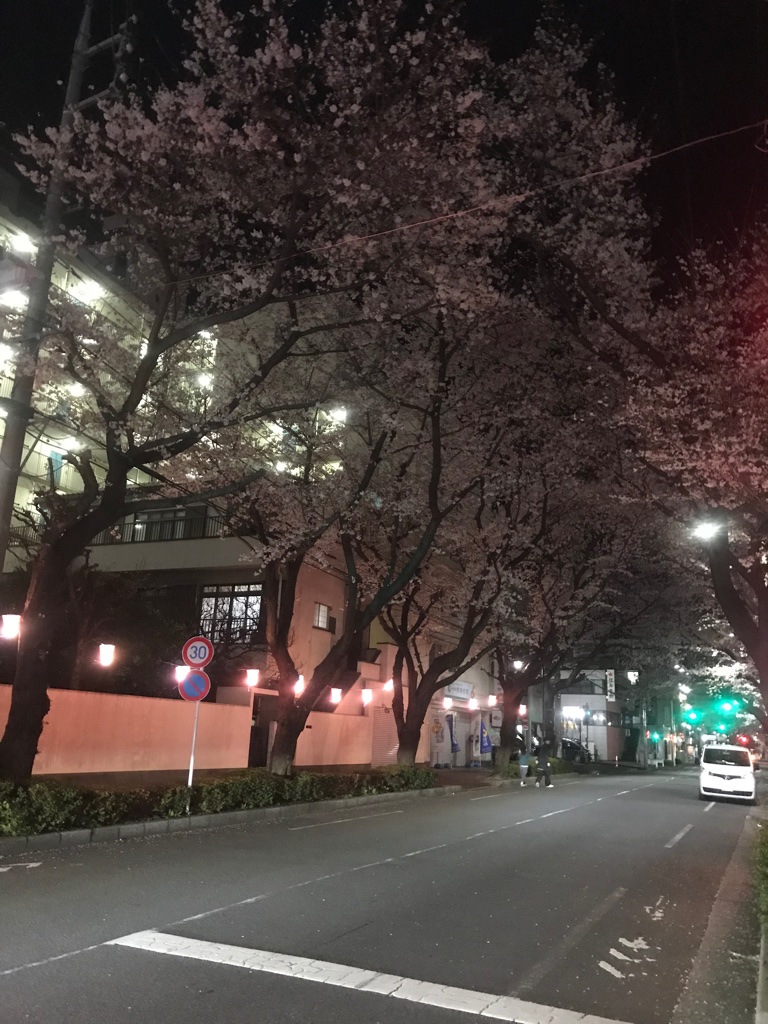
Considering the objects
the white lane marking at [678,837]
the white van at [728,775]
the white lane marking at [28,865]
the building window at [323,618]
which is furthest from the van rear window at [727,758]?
the white lane marking at [28,865]

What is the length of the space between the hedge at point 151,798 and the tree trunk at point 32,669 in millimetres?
596

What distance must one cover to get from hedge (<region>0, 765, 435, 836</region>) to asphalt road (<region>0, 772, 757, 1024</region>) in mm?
805

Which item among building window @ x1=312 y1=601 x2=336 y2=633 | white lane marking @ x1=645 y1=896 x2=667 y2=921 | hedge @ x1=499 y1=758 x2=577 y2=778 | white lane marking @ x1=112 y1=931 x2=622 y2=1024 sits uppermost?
building window @ x1=312 y1=601 x2=336 y2=633

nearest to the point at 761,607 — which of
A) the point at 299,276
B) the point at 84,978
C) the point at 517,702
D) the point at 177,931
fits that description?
the point at 299,276

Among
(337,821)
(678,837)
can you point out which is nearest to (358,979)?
(337,821)

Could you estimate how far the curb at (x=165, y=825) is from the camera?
10375 mm

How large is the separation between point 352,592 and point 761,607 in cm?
964

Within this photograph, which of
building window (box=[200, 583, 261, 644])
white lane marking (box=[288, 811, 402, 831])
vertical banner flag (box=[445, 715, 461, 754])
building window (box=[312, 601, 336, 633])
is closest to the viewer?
white lane marking (box=[288, 811, 402, 831])

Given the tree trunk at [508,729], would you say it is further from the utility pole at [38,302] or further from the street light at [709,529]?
the utility pole at [38,302]

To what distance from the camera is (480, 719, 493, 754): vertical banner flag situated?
133 feet

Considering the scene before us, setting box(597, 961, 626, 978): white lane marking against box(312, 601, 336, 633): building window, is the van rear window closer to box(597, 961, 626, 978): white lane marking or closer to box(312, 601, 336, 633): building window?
box(312, 601, 336, 633): building window

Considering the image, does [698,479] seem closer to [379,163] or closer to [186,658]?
[379,163]

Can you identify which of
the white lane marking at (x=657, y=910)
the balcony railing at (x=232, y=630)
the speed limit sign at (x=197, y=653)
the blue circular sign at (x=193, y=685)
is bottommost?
the white lane marking at (x=657, y=910)

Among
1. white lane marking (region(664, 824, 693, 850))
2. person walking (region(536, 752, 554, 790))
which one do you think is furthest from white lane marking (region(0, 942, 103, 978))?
person walking (region(536, 752, 554, 790))
